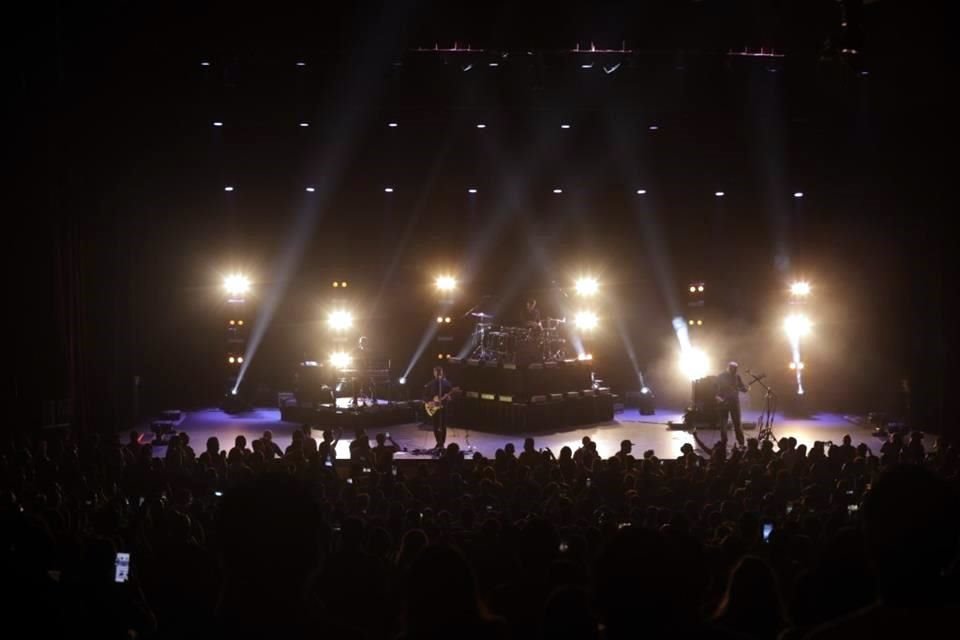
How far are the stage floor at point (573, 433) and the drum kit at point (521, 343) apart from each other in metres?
1.83

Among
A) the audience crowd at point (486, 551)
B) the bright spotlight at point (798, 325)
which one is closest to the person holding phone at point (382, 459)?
the audience crowd at point (486, 551)

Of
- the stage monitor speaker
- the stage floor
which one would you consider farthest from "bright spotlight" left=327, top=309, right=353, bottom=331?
the stage monitor speaker

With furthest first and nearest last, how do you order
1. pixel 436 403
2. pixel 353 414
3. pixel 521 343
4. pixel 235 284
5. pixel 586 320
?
pixel 235 284 < pixel 586 320 < pixel 521 343 < pixel 353 414 < pixel 436 403

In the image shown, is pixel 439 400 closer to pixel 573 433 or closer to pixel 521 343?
pixel 573 433

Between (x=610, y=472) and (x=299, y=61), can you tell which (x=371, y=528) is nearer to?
(x=610, y=472)

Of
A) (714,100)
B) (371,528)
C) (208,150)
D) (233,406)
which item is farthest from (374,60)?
(371,528)

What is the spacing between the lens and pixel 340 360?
1043 inches

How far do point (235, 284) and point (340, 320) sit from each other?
2.93 meters

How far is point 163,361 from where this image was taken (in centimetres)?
2830

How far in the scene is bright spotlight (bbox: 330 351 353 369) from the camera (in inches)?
1030

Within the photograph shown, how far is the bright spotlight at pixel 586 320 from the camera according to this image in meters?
27.8

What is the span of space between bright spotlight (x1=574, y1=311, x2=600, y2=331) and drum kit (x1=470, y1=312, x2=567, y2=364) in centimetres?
117

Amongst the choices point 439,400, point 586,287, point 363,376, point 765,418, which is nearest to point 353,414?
point 363,376

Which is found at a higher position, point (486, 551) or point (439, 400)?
point (439, 400)
